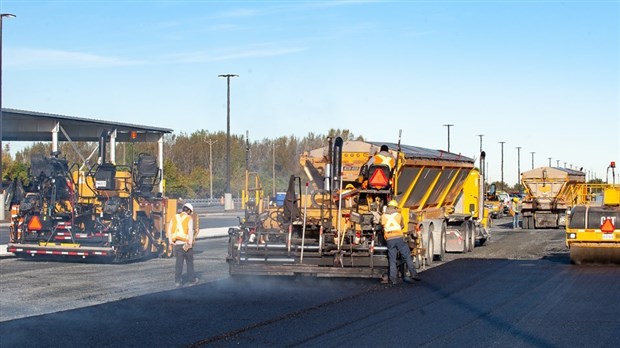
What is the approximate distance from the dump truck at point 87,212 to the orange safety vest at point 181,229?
4376 millimetres

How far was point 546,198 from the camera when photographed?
1737 inches

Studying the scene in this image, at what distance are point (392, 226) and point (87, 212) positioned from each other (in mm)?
8481

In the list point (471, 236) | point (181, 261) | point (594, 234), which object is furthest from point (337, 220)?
point (471, 236)

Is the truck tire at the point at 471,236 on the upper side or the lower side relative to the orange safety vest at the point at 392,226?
lower

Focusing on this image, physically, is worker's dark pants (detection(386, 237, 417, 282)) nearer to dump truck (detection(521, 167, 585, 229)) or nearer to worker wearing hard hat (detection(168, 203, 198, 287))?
worker wearing hard hat (detection(168, 203, 198, 287))

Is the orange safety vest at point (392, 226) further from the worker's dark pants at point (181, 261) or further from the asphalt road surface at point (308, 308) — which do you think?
the worker's dark pants at point (181, 261)

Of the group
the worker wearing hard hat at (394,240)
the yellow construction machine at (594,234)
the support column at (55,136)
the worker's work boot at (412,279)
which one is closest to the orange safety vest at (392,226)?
the worker wearing hard hat at (394,240)

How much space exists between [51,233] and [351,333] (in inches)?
483

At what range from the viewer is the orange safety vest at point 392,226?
1744 centimetres

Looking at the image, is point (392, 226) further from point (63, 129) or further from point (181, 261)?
point (63, 129)

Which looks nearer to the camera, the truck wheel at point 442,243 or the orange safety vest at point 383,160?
the orange safety vest at point 383,160

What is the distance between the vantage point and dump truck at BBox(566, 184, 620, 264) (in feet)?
70.2

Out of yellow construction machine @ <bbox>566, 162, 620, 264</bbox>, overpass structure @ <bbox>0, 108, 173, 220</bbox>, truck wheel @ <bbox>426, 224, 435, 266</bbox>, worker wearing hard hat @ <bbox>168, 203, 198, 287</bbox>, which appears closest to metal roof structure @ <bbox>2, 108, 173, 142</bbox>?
overpass structure @ <bbox>0, 108, 173, 220</bbox>

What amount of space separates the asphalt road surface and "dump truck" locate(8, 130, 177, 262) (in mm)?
708
